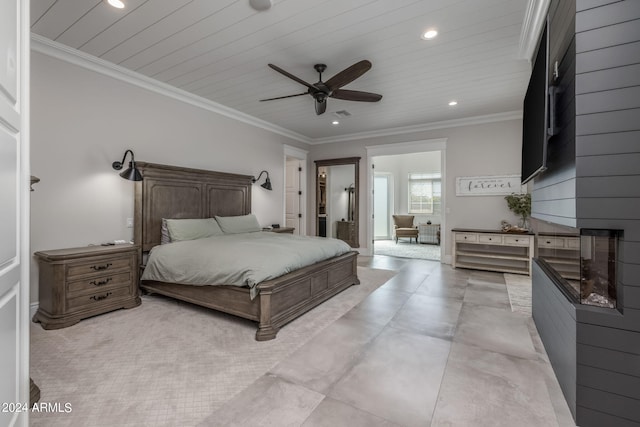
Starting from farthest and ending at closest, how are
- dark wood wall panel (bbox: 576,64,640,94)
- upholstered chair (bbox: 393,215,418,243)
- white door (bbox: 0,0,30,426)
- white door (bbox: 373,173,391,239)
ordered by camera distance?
white door (bbox: 373,173,391,239) → upholstered chair (bbox: 393,215,418,243) → dark wood wall panel (bbox: 576,64,640,94) → white door (bbox: 0,0,30,426)

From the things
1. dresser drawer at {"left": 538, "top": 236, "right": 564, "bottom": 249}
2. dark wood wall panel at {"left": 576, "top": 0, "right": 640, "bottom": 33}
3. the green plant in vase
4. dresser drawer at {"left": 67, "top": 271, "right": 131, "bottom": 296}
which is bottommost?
dresser drawer at {"left": 67, "top": 271, "right": 131, "bottom": 296}

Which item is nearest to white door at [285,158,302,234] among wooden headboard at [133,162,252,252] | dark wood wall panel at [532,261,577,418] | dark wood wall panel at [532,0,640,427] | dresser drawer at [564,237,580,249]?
wooden headboard at [133,162,252,252]

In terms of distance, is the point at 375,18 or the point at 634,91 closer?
the point at 634,91

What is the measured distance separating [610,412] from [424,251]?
20.4ft

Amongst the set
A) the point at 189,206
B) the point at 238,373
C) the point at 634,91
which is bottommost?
the point at 238,373

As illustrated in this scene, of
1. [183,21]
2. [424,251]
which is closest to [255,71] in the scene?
[183,21]

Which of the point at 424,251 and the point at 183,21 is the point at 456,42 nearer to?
the point at 183,21

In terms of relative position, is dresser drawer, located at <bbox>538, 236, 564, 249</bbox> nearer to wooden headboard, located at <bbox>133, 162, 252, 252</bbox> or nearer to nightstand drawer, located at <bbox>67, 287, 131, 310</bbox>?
nightstand drawer, located at <bbox>67, 287, 131, 310</bbox>

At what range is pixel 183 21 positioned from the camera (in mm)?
2711

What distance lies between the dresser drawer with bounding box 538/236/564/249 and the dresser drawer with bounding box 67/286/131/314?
414 cm

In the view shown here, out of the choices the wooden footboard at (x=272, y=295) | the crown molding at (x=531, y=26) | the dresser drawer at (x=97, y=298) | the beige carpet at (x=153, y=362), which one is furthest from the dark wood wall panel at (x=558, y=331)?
the dresser drawer at (x=97, y=298)

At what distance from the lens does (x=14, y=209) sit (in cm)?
104

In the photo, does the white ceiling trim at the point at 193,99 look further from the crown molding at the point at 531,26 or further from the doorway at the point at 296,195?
the crown molding at the point at 531,26

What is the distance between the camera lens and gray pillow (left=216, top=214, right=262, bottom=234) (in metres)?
4.59
